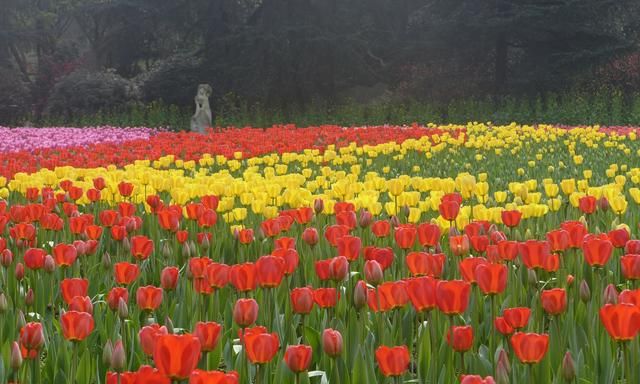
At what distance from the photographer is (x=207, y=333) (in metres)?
1.89

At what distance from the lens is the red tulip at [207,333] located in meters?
1.88

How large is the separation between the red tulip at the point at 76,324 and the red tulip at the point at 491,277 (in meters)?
1.11

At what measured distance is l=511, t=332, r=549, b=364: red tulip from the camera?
176 centimetres

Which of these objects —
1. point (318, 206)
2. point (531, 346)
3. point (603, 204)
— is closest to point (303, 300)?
point (531, 346)

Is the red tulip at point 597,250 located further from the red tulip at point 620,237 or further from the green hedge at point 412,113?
the green hedge at point 412,113

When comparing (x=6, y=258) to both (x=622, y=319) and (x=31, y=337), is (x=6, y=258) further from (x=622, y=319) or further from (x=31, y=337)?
(x=622, y=319)

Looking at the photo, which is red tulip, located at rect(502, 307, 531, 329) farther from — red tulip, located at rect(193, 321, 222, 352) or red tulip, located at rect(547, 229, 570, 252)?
red tulip, located at rect(547, 229, 570, 252)

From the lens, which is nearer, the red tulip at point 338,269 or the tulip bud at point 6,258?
the red tulip at point 338,269

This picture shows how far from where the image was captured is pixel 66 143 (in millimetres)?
16281

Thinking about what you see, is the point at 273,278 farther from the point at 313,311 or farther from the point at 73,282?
the point at 73,282

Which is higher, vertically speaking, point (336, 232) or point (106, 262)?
point (336, 232)

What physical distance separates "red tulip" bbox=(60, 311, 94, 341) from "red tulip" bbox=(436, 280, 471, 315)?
932mm

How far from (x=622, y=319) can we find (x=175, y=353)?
1052 mm

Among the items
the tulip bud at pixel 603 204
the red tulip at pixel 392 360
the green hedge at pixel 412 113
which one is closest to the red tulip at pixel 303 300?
the red tulip at pixel 392 360
